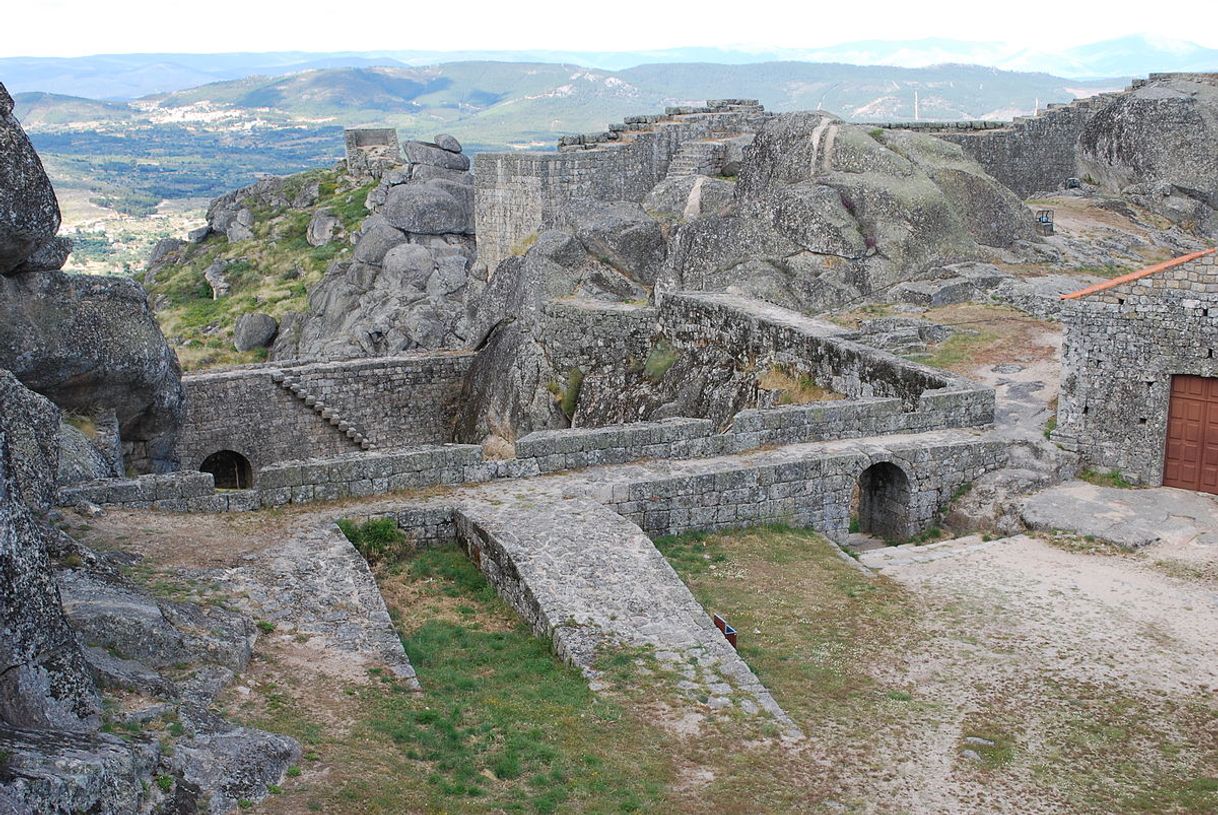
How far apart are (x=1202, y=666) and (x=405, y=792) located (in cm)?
789

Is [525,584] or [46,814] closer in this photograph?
[46,814]

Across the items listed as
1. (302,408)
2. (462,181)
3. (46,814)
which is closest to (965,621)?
(46,814)

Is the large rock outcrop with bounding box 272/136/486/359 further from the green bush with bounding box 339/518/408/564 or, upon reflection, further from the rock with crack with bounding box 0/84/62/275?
the green bush with bounding box 339/518/408/564

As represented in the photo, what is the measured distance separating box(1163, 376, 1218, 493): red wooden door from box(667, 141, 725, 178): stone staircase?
19.0 m

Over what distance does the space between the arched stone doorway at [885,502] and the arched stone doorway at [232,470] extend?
1483cm

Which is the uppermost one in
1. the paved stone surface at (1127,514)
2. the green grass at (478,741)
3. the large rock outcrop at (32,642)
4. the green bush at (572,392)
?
the large rock outcrop at (32,642)

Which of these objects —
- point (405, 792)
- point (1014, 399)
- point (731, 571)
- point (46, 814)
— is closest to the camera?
point (46, 814)

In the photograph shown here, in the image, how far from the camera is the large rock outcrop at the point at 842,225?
26.2m

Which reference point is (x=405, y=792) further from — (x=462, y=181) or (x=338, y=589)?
(x=462, y=181)

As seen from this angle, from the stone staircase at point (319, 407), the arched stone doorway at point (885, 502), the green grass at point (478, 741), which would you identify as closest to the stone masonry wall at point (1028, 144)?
the stone staircase at point (319, 407)

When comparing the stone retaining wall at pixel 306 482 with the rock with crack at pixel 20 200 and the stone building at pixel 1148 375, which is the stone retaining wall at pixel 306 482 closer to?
the rock with crack at pixel 20 200

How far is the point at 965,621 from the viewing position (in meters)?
13.4

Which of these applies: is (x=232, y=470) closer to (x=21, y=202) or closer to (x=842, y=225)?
(x=21, y=202)

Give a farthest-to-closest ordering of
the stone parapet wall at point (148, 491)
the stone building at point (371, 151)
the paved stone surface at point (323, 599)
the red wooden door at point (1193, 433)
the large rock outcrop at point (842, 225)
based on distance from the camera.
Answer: the stone building at point (371, 151) → the large rock outcrop at point (842, 225) → the red wooden door at point (1193, 433) → the stone parapet wall at point (148, 491) → the paved stone surface at point (323, 599)
